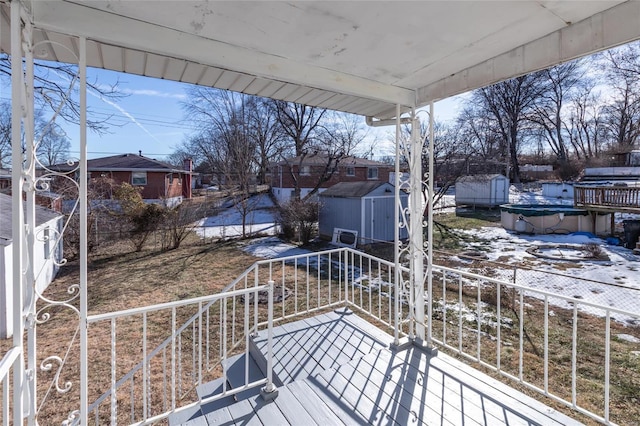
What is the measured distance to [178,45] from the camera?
1.75 metres

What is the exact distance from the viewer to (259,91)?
8.37 feet

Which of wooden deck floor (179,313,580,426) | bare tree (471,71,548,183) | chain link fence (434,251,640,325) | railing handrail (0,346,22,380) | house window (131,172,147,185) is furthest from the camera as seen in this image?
bare tree (471,71,548,183)

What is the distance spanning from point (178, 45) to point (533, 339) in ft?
16.4

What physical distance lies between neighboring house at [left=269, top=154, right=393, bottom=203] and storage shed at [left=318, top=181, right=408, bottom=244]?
4.19 metres

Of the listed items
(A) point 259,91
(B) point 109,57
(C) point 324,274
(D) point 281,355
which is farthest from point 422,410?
(C) point 324,274

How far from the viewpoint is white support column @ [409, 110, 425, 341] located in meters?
2.93

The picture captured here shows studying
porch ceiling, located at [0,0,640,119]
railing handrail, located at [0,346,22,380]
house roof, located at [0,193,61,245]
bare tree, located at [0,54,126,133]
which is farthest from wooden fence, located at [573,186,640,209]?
house roof, located at [0,193,61,245]

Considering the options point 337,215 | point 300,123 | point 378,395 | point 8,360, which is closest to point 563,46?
point 378,395

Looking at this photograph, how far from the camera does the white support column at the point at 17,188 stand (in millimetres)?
1338

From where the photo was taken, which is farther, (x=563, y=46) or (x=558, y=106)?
(x=558, y=106)

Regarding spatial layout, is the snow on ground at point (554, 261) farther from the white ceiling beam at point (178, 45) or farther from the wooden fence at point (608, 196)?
the white ceiling beam at point (178, 45)

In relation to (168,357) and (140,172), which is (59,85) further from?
(140,172)

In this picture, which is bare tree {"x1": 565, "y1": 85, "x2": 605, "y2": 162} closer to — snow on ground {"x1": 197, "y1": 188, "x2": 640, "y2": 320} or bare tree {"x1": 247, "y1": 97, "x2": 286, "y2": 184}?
snow on ground {"x1": 197, "y1": 188, "x2": 640, "y2": 320}

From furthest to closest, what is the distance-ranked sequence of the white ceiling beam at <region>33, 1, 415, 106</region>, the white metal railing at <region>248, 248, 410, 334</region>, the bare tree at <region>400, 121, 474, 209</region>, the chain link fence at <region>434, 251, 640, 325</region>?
the bare tree at <region>400, 121, 474, 209</region>
the chain link fence at <region>434, 251, 640, 325</region>
the white metal railing at <region>248, 248, 410, 334</region>
the white ceiling beam at <region>33, 1, 415, 106</region>
